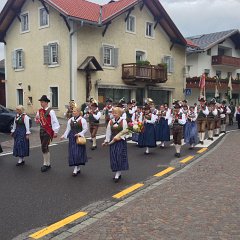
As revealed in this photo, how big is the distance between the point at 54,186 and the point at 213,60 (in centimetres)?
3409

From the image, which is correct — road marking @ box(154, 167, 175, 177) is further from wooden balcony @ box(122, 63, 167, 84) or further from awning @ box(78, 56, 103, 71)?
wooden balcony @ box(122, 63, 167, 84)

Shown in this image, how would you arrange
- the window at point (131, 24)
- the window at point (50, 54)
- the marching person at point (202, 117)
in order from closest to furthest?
1. the marching person at point (202, 117)
2. the window at point (50, 54)
3. the window at point (131, 24)

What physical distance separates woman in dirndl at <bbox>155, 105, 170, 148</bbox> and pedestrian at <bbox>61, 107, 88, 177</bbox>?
5.18 m

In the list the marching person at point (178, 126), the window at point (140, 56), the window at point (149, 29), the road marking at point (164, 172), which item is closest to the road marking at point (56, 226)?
the road marking at point (164, 172)

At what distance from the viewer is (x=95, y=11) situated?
2519 centimetres

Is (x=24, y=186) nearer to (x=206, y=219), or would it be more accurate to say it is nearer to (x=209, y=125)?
(x=206, y=219)

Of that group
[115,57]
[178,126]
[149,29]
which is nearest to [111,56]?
[115,57]

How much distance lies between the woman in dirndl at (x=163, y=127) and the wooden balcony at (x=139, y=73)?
41.5ft

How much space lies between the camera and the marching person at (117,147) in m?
7.41

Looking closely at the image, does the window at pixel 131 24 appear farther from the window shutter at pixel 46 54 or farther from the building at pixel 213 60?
the building at pixel 213 60

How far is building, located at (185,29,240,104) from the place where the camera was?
35.2m

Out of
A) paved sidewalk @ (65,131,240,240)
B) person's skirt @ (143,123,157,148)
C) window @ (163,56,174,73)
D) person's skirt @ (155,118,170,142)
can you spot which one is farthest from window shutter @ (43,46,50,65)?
paved sidewalk @ (65,131,240,240)

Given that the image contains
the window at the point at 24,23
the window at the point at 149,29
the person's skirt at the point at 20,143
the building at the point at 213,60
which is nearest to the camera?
the person's skirt at the point at 20,143

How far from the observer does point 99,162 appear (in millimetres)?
9570
